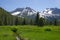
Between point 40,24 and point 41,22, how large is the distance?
2.45m

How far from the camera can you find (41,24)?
551 feet

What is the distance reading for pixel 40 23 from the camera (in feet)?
553

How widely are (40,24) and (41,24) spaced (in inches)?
37.9

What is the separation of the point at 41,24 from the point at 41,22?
261 cm

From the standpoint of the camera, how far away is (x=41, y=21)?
561 feet

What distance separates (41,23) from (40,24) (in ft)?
4.02

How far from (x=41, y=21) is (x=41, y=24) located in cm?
393

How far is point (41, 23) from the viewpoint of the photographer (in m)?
168

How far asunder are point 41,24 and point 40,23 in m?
1.33

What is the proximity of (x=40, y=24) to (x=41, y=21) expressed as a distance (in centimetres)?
370

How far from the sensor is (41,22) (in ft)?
558

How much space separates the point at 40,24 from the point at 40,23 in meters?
0.86
